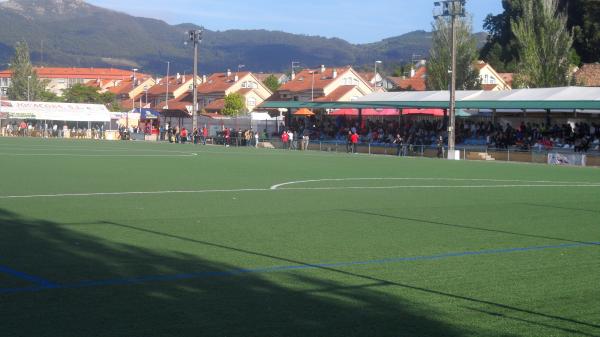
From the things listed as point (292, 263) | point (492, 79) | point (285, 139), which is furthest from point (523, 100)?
point (492, 79)

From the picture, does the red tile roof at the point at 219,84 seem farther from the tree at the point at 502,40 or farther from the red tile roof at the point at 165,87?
the tree at the point at 502,40

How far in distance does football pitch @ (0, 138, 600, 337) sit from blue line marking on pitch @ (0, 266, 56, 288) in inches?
0.5

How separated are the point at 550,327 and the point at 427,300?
1447 millimetres

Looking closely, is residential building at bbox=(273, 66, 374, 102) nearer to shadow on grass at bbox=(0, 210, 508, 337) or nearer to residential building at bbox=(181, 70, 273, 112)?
residential building at bbox=(181, 70, 273, 112)

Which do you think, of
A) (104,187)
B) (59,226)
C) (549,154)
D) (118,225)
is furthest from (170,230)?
(549,154)

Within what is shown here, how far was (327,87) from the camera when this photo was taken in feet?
403

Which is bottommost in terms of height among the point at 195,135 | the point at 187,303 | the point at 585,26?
the point at 187,303

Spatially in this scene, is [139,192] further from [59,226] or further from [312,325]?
[312,325]

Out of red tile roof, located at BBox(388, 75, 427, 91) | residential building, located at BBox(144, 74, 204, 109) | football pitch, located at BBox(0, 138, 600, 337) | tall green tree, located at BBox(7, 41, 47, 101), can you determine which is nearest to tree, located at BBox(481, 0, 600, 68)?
red tile roof, located at BBox(388, 75, 427, 91)

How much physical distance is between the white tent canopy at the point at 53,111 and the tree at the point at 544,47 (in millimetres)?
42303

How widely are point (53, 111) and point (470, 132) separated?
43.6 m

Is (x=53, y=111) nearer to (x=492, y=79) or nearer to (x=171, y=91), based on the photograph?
(x=492, y=79)

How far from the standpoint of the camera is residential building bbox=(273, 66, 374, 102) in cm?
11838

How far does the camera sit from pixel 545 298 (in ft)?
29.8
